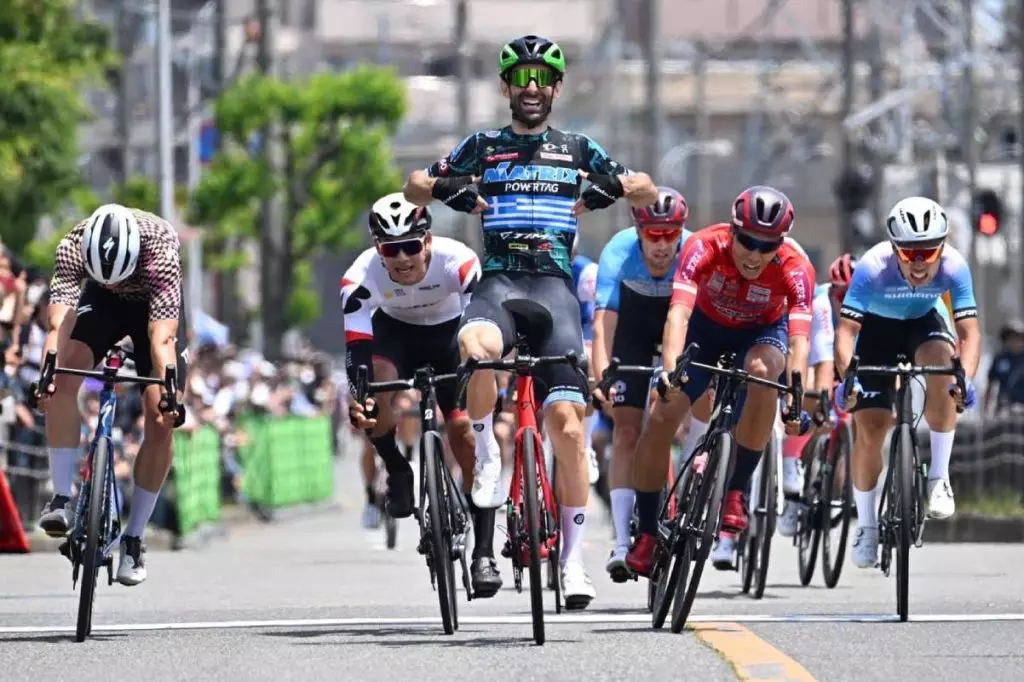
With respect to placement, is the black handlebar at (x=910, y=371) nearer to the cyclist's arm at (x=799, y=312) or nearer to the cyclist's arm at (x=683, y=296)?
the cyclist's arm at (x=799, y=312)

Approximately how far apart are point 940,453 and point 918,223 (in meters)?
1.17

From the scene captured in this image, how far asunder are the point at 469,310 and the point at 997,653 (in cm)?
263

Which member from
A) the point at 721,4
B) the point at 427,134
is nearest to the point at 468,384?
the point at 427,134

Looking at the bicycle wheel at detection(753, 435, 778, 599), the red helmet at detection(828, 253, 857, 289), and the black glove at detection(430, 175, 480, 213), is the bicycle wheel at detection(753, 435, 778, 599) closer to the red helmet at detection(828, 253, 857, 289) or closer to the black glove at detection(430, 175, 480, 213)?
the red helmet at detection(828, 253, 857, 289)

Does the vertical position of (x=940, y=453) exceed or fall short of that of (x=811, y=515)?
it exceeds it

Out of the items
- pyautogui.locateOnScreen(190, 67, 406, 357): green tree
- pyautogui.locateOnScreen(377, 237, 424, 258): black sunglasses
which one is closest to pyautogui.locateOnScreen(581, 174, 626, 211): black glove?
pyautogui.locateOnScreen(377, 237, 424, 258): black sunglasses

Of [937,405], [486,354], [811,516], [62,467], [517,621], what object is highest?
[486,354]

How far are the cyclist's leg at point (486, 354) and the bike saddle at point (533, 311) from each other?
30 millimetres

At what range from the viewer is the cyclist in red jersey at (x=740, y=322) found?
12.0 meters

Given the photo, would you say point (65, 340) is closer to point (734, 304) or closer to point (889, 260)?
point (734, 304)

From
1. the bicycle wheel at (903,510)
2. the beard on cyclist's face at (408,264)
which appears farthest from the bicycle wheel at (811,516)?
the beard on cyclist's face at (408,264)

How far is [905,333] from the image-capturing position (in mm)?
13531

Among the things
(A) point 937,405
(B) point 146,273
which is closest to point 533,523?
(B) point 146,273

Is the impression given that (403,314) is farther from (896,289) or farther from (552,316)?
(896,289)
